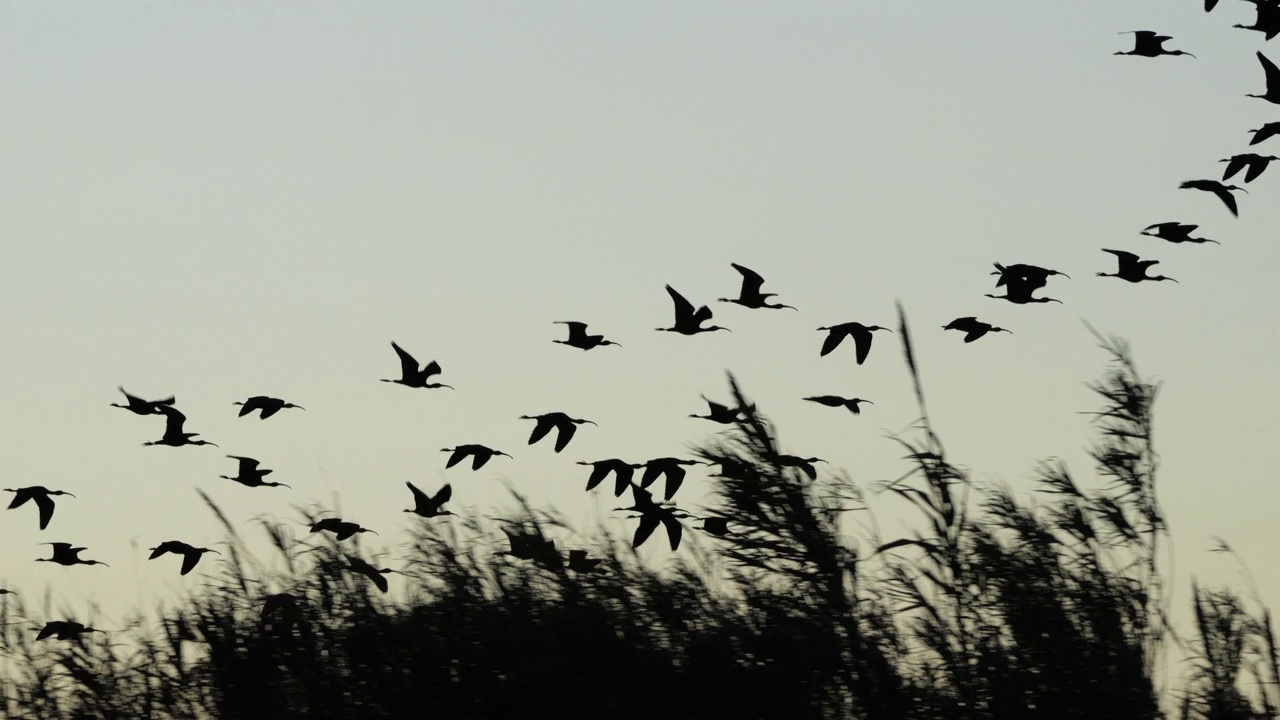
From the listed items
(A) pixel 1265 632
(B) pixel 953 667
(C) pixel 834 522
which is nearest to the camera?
(B) pixel 953 667

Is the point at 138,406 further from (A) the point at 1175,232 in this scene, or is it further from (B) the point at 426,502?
(A) the point at 1175,232

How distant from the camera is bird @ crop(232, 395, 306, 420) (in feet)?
47.4

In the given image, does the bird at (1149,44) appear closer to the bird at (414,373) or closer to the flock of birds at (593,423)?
the flock of birds at (593,423)

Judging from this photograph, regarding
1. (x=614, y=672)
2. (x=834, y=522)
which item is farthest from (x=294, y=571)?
(x=834, y=522)

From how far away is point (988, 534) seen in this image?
50.0ft

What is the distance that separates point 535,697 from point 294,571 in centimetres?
290

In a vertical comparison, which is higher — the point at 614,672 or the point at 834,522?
the point at 834,522

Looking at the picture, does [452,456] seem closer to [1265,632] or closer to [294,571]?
[294,571]

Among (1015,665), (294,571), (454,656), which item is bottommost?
(1015,665)

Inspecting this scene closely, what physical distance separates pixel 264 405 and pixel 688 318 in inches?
151

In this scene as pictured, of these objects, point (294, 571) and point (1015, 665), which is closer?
point (1015, 665)

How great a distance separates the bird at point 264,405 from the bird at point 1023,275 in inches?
240

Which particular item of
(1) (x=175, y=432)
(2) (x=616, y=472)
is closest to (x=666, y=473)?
(2) (x=616, y=472)

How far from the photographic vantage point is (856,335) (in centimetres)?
1422
